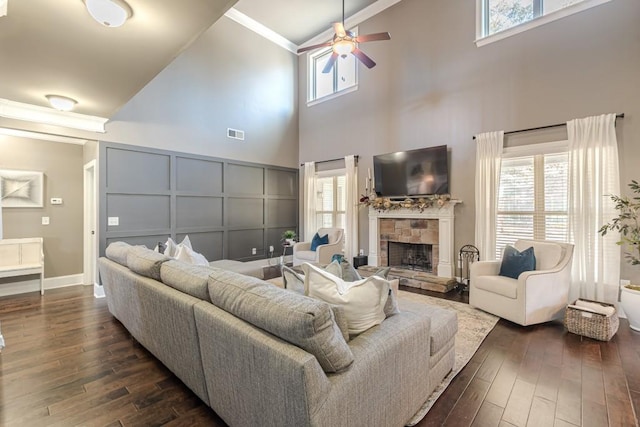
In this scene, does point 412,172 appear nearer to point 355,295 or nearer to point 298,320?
point 355,295

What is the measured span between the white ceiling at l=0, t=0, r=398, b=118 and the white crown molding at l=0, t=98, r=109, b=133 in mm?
207

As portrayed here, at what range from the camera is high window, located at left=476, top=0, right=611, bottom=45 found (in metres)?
3.96

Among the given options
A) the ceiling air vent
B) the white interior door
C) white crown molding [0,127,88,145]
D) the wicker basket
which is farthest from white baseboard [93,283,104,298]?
the wicker basket

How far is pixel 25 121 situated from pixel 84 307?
261 cm

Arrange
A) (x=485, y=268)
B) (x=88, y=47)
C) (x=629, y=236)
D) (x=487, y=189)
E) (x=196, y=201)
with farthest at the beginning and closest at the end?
1. (x=196, y=201)
2. (x=487, y=189)
3. (x=485, y=268)
4. (x=629, y=236)
5. (x=88, y=47)

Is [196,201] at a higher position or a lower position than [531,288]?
higher

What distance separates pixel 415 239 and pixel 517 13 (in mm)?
3882

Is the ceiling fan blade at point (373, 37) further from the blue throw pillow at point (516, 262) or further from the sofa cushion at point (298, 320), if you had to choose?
the sofa cushion at point (298, 320)

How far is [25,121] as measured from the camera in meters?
3.86

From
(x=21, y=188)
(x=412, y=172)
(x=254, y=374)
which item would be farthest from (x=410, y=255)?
(x=21, y=188)

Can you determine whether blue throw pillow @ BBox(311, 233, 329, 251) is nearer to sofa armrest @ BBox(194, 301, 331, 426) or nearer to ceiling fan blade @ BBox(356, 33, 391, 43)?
ceiling fan blade @ BBox(356, 33, 391, 43)

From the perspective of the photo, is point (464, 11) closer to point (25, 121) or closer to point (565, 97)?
point (565, 97)

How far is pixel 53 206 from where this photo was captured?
4.82 metres

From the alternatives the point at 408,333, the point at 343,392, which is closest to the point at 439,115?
the point at 408,333
